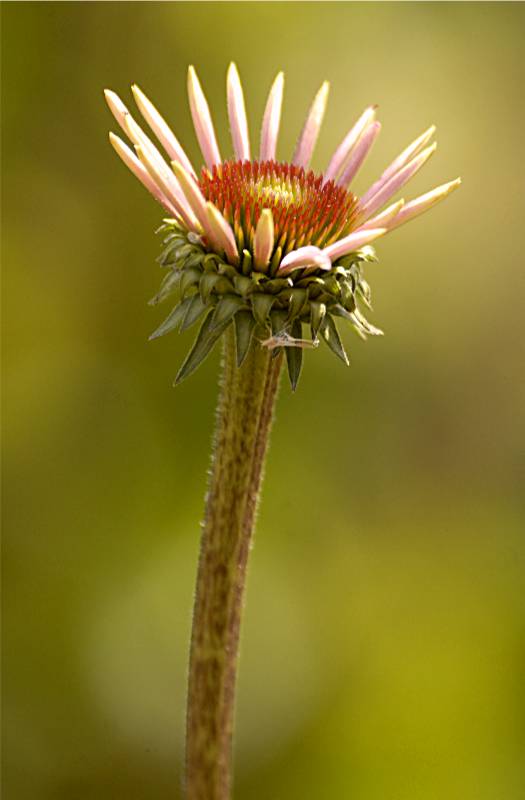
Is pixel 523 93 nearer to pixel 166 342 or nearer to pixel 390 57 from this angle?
pixel 390 57

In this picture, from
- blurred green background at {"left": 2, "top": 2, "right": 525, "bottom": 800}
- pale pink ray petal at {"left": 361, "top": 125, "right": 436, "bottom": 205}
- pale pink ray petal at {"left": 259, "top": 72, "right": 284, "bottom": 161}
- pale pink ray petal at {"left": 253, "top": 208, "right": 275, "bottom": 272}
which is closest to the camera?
pale pink ray petal at {"left": 253, "top": 208, "right": 275, "bottom": 272}

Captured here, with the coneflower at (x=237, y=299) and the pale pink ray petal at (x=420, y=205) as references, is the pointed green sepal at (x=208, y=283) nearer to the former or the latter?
the coneflower at (x=237, y=299)

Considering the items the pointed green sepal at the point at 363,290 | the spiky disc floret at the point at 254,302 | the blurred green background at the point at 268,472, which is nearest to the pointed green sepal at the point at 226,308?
the spiky disc floret at the point at 254,302

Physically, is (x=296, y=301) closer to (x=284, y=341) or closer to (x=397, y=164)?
(x=284, y=341)

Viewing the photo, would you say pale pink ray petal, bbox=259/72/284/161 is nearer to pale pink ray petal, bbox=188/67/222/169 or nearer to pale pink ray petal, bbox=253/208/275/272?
pale pink ray petal, bbox=188/67/222/169

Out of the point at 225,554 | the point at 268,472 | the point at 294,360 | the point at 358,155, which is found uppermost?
the point at 358,155

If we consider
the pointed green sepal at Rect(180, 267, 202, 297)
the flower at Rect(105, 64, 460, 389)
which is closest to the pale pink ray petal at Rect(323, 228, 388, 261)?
the flower at Rect(105, 64, 460, 389)

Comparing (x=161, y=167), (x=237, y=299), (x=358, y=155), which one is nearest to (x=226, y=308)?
(x=237, y=299)
